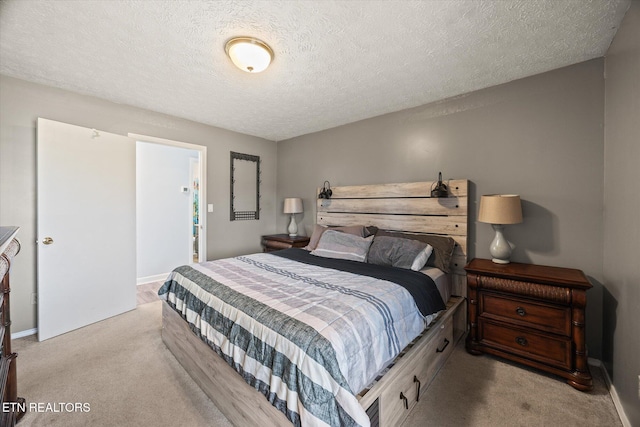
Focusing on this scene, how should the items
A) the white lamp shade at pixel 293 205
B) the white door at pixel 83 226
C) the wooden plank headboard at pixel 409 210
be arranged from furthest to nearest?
1. the white lamp shade at pixel 293 205
2. the wooden plank headboard at pixel 409 210
3. the white door at pixel 83 226

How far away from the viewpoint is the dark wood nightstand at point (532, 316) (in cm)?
184

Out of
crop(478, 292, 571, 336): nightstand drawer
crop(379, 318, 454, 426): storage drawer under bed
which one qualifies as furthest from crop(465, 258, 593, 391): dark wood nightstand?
crop(379, 318, 454, 426): storage drawer under bed

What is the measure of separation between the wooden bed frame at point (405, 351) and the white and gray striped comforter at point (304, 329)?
0.11 metres

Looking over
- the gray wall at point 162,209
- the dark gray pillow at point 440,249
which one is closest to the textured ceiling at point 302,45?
the dark gray pillow at point 440,249

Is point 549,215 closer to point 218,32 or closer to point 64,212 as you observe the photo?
point 218,32

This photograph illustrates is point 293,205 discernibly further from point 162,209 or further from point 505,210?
point 505,210

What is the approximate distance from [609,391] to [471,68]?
104 inches

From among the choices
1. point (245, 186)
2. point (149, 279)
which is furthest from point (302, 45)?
point (149, 279)

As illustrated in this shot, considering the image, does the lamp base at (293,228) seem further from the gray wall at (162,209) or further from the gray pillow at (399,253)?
the gray wall at (162,209)

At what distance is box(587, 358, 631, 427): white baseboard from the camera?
1.53 m

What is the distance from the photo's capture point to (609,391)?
181 cm

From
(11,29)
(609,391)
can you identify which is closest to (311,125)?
(11,29)

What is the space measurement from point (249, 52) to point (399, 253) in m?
2.11

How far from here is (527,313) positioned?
2027 millimetres
